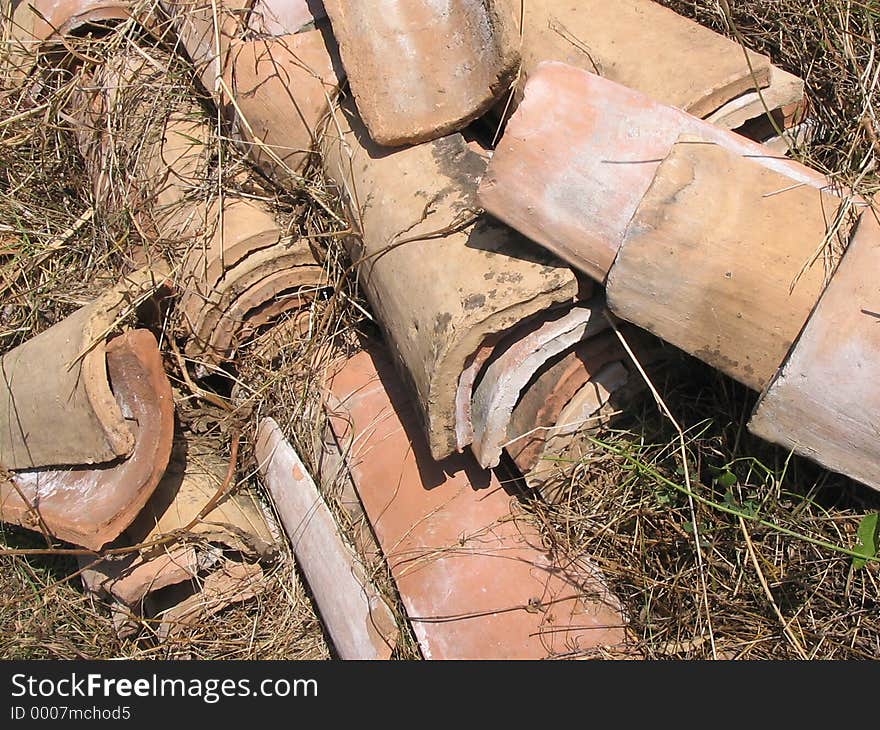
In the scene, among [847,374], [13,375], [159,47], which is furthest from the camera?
[159,47]

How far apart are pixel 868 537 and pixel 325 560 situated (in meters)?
1.67

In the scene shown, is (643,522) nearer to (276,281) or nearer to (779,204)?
(779,204)

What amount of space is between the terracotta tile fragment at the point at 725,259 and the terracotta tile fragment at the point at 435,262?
9.9 inches

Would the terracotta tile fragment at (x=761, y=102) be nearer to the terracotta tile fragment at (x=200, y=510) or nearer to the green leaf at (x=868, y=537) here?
the green leaf at (x=868, y=537)

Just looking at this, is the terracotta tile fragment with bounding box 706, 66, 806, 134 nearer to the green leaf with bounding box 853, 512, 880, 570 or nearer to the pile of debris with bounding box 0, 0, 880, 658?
the pile of debris with bounding box 0, 0, 880, 658

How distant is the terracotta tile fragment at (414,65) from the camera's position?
2.54 meters

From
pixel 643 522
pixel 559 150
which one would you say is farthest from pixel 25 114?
pixel 643 522

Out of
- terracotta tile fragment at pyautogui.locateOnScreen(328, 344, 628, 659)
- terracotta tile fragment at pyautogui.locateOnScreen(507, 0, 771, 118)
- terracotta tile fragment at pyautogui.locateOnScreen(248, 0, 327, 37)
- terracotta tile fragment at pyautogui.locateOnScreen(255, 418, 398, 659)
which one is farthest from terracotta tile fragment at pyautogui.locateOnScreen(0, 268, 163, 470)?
terracotta tile fragment at pyautogui.locateOnScreen(507, 0, 771, 118)

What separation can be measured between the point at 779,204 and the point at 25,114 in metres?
3.17

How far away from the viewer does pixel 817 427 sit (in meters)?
2.02

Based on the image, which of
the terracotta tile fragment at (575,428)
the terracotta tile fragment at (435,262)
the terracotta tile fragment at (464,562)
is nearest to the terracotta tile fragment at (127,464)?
the terracotta tile fragment at (464,562)

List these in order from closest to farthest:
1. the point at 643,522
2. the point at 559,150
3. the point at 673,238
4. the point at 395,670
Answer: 1. the point at 673,238
2. the point at 559,150
3. the point at 395,670
4. the point at 643,522

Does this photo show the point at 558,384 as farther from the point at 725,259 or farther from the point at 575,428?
the point at 725,259

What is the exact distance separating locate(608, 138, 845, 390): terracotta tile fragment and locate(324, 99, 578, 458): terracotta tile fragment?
0.25m
